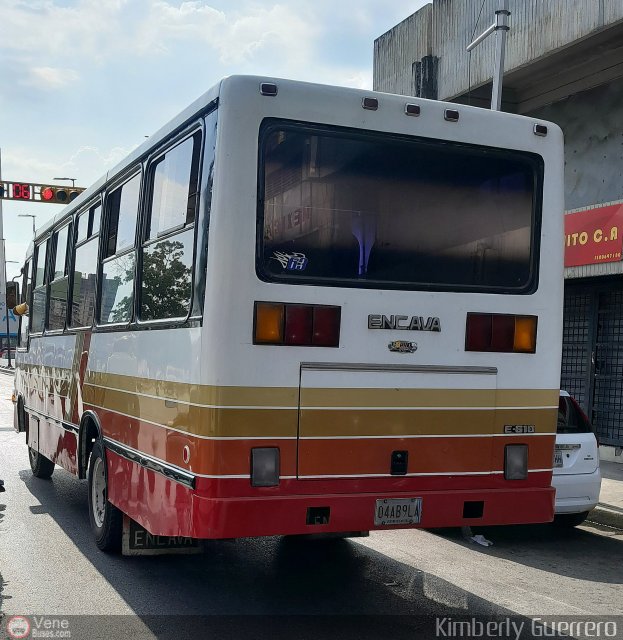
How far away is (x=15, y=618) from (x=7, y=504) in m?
4.19

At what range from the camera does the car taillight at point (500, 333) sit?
5922 mm

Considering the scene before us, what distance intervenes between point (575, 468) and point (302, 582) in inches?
134

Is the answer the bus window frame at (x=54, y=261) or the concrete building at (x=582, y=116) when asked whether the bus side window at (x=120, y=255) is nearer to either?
the bus window frame at (x=54, y=261)

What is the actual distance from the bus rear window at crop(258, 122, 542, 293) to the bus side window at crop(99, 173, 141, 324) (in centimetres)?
182

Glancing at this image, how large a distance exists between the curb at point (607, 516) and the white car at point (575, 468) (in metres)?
0.87

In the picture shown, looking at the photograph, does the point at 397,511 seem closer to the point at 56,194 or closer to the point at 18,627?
the point at 18,627

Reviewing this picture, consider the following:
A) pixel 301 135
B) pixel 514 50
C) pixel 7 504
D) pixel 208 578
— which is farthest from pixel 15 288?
pixel 514 50

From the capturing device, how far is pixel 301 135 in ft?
18.2

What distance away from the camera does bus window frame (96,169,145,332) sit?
22.3 ft

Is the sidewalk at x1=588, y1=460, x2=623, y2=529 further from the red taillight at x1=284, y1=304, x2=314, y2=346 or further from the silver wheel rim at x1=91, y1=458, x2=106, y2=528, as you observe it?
the red taillight at x1=284, y1=304, x2=314, y2=346

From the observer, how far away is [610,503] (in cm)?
1053

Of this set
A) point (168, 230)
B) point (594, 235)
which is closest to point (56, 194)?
point (594, 235)

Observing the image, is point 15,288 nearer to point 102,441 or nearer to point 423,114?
point 102,441

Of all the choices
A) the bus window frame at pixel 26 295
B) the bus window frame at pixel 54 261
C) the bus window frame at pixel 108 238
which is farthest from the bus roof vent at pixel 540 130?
the bus window frame at pixel 26 295
